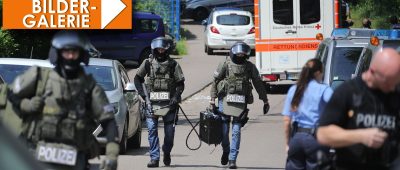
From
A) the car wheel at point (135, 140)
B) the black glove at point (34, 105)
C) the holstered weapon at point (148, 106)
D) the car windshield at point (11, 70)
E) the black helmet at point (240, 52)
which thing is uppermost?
the black helmet at point (240, 52)

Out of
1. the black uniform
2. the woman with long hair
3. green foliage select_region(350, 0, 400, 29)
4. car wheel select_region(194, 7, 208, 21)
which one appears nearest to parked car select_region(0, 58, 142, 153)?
the woman with long hair

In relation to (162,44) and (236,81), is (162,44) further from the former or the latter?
(236,81)

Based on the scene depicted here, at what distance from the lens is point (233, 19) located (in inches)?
1454

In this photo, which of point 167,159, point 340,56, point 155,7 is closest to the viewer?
point 167,159

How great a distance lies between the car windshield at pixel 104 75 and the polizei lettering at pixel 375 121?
8.87 meters

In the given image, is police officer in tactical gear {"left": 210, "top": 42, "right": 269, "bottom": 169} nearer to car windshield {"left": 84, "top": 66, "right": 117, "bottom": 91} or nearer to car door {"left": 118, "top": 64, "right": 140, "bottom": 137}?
car door {"left": 118, "top": 64, "right": 140, "bottom": 137}

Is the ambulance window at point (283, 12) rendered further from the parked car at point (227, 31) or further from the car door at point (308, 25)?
the parked car at point (227, 31)

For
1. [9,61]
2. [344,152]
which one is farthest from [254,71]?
[344,152]

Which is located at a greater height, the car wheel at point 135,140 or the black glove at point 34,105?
the black glove at point 34,105

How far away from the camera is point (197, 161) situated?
48.3 feet

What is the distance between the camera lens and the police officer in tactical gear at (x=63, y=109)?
7676 millimetres

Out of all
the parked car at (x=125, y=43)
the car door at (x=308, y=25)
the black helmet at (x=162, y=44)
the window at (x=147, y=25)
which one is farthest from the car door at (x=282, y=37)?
the black helmet at (x=162, y=44)

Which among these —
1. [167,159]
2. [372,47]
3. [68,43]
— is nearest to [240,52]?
[167,159]

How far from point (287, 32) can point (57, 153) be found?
18.7m
